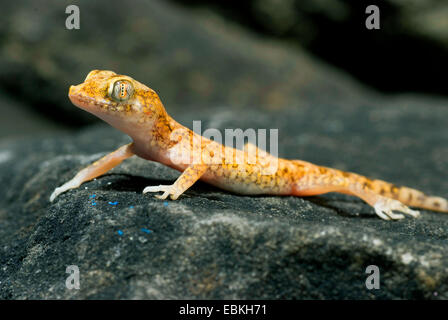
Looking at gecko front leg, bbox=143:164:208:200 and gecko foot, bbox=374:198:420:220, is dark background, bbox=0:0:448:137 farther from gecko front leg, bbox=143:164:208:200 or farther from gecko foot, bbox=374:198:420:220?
gecko front leg, bbox=143:164:208:200

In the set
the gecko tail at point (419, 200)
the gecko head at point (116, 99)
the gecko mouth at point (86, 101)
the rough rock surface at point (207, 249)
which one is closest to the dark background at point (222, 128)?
the rough rock surface at point (207, 249)

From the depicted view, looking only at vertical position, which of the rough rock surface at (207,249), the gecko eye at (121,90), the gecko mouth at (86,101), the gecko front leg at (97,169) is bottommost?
the rough rock surface at (207,249)

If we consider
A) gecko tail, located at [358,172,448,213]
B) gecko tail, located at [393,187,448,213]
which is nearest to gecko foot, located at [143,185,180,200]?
gecko tail, located at [358,172,448,213]

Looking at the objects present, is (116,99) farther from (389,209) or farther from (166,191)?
(389,209)

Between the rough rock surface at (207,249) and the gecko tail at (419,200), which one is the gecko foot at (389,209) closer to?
the rough rock surface at (207,249)

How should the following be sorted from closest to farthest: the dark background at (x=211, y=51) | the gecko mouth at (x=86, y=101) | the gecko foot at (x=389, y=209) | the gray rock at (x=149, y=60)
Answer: the gecko mouth at (x=86, y=101) → the gecko foot at (x=389, y=209) → the gray rock at (x=149, y=60) → the dark background at (x=211, y=51)

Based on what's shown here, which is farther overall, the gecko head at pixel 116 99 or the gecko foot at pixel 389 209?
the gecko foot at pixel 389 209

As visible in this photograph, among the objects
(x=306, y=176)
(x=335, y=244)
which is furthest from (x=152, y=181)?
(x=335, y=244)
